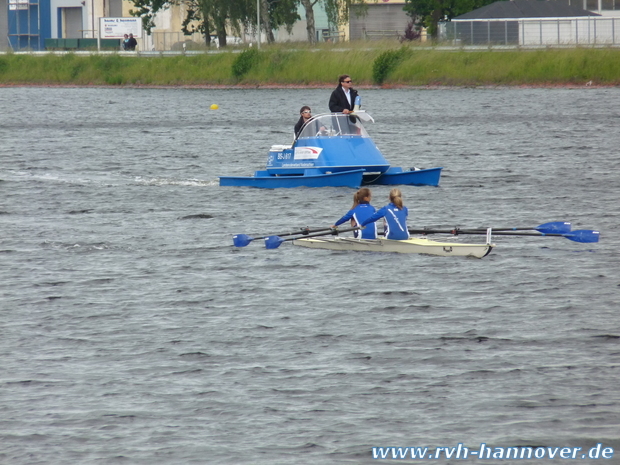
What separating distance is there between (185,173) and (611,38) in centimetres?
4716

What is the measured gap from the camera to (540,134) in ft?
137

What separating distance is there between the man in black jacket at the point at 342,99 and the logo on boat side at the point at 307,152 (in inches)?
36.1

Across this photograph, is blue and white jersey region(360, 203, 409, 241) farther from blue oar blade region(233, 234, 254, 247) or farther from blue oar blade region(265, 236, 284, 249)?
blue oar blade region(233, 234, 254, 247)

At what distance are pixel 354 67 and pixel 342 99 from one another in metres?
43.5

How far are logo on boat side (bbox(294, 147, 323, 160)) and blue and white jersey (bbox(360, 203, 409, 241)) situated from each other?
7.36 m

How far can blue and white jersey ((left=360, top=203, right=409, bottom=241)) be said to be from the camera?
57.0 ft

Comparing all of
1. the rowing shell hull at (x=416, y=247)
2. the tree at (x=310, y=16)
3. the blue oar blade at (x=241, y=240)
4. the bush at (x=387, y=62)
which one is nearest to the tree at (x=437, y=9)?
the tree at (x=310, y=16)

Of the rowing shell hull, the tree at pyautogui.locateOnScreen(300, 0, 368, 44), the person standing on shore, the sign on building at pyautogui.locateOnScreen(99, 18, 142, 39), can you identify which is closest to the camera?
the rowing shell hull

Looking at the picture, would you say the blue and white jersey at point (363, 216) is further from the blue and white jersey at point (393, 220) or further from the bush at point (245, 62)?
the bush at point (245, 62)

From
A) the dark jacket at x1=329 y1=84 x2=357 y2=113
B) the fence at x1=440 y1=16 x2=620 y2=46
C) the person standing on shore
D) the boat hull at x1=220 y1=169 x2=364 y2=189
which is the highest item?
the person standing on shore

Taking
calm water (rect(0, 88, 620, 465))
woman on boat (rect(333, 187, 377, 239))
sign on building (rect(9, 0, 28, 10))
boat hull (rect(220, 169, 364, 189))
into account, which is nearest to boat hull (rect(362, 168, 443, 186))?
calm water (rect(0, 88, 620, 465))

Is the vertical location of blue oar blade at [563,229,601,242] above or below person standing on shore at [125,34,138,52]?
below

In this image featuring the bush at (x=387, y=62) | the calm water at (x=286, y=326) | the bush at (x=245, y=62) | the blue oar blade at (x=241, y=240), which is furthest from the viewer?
the bush at (x=245, y=62)

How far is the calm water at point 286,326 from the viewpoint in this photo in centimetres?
1059
